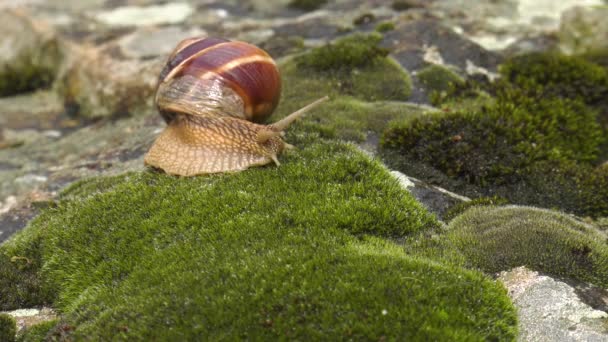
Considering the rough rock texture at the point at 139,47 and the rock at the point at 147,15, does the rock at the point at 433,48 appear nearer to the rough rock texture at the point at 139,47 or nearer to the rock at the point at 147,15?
the rough rock texture at the point at 139,47

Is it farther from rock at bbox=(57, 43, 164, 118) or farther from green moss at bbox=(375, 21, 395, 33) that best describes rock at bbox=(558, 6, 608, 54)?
rock at bbox=(57, 43, 164, 118)

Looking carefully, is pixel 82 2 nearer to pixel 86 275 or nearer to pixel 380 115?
pixel 380 115

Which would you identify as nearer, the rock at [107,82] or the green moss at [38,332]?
the green moss at [38,332]

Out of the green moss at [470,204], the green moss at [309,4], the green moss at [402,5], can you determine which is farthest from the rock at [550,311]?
the green moss at [309,4]

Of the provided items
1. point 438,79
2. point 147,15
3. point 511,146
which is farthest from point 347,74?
point 147,15

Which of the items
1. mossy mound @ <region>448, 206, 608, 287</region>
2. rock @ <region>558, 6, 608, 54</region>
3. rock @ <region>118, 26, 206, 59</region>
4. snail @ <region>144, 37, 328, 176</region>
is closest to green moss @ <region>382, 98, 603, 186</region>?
mossy mound @ <region>448, 206, 608, 287</region>

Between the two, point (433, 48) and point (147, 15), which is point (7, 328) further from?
point (147, 15)
